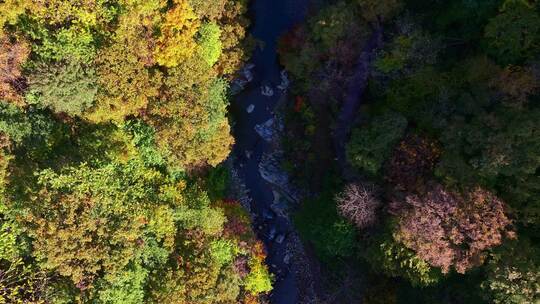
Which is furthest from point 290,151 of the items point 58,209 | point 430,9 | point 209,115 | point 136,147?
point 58,209

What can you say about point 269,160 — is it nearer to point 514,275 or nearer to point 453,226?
point 453,226

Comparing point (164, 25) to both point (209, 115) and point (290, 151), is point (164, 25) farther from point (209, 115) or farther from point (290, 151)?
point (290, 151)

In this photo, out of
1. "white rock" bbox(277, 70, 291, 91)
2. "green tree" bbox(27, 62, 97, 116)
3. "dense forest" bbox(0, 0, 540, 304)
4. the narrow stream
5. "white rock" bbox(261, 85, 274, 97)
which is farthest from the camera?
"white rock" bbox(261, 85, 274, 97)

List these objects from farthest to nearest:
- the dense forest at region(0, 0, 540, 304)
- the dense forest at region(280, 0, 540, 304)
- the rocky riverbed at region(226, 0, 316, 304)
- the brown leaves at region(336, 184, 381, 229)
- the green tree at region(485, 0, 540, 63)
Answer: the rocky riverbed at region(226, 0, 316, 304), the brown leaves at region(336, 184, 381, 229), the dense forest at region(0, 0, 540, 304), the green tree at region(485, 0, 540, 63), the dense forest at region(280, 0, 540, 304)

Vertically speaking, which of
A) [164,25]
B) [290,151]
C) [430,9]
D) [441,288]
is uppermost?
[164,25]

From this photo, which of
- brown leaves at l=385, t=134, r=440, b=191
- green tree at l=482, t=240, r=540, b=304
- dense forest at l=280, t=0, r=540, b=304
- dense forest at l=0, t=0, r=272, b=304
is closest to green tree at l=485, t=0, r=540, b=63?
dense forest at l=280, t=0, r=540, b=304

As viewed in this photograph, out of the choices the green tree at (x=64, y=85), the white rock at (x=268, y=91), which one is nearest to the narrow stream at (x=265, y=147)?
the white rock at (x=268, y=91)

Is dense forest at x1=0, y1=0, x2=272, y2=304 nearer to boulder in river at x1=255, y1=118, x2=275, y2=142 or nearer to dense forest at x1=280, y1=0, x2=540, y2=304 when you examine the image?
boulder in river at x1=255, y1=118, x2=275, y2=142
